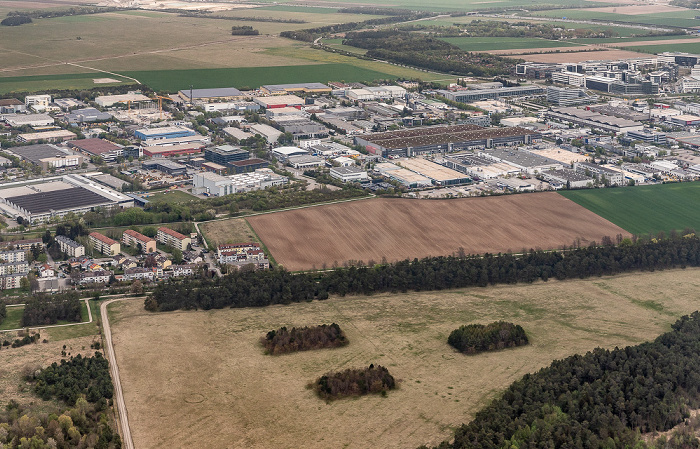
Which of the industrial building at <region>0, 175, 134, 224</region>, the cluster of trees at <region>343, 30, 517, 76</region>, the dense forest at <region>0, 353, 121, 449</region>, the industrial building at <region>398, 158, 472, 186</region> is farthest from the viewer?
the cluster of trees at <region>343, 30, 517, 76</region>

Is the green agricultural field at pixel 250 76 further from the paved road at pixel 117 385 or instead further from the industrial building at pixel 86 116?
the paved road at pixel 117 385

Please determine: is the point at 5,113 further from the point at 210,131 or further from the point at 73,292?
the point at 73,292

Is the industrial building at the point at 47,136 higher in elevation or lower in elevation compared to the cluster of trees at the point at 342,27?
lower

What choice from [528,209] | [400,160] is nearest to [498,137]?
[400,160]

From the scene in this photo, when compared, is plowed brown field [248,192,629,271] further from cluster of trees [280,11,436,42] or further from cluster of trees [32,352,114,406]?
cluster of trees [280,11,436,42]

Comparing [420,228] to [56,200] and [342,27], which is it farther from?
[342,27]

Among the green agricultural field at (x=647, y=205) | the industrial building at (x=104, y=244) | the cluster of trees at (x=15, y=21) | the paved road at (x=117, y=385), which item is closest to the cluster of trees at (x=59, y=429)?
the paved road at (x=117, y=385)

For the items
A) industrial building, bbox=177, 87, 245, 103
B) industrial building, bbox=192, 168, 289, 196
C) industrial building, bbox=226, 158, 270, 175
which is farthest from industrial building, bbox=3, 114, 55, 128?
industrial building, bbox=192, 168, 289, 196
